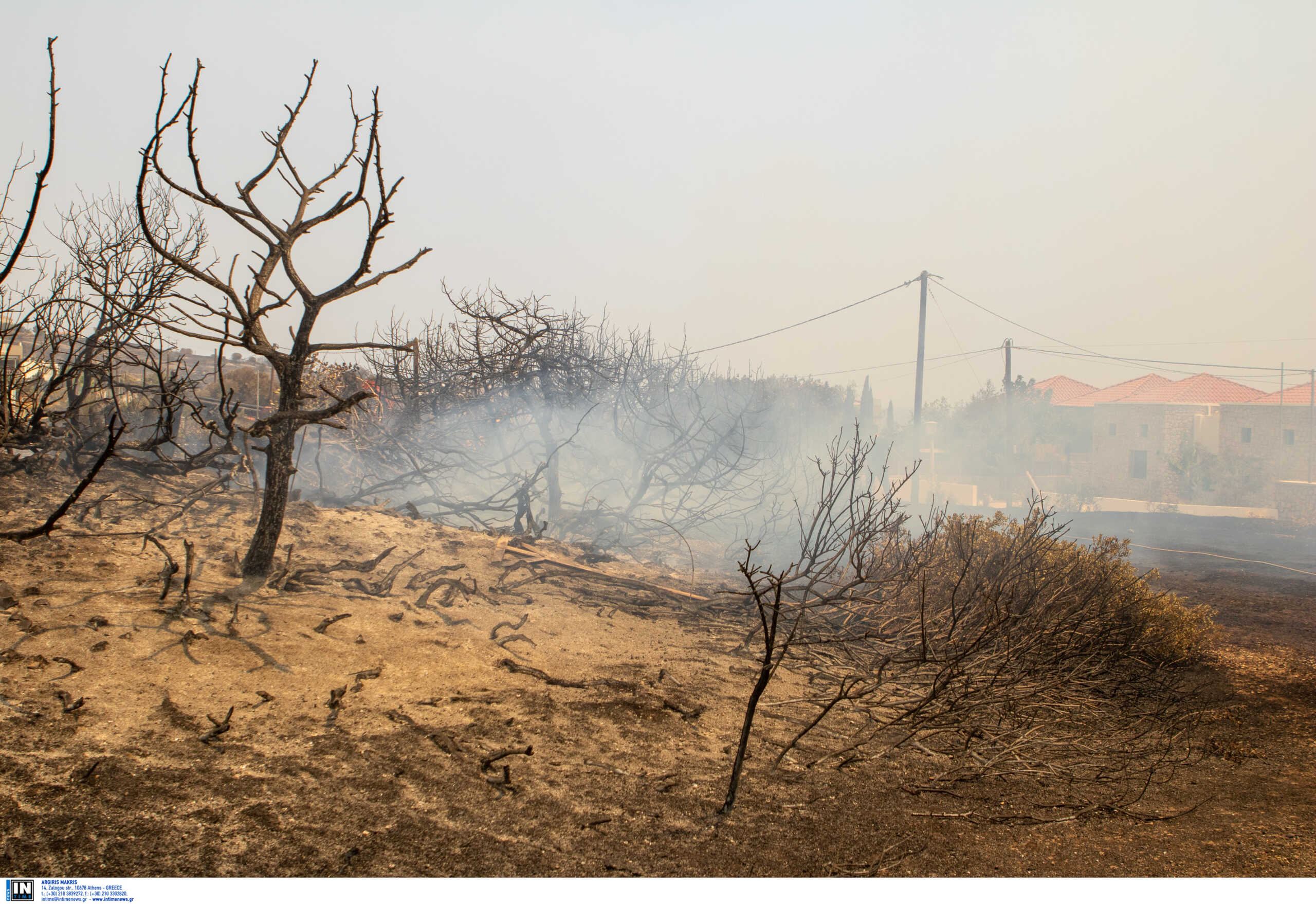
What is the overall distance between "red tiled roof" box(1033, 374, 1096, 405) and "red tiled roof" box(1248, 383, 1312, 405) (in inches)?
367

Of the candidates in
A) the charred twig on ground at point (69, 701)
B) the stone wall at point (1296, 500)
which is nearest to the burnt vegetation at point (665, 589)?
the charred twig on ground at point (69, 701)

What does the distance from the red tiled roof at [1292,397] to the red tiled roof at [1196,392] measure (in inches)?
35.9

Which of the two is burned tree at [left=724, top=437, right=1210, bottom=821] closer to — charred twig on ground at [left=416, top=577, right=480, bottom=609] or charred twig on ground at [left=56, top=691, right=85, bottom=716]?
charred twig on ground at [left=416, top=577, right=480, bottom=609]

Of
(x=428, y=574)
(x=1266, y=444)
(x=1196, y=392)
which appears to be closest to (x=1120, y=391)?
(x=1196, y=392)

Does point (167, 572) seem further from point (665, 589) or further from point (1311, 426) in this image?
point (1311, 426)

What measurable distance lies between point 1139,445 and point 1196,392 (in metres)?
5.57

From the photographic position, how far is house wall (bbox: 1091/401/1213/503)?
34781mm

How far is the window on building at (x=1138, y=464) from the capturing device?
3612cm

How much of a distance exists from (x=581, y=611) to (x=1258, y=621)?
8.30m

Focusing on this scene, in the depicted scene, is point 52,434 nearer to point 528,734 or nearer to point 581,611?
point 581,611

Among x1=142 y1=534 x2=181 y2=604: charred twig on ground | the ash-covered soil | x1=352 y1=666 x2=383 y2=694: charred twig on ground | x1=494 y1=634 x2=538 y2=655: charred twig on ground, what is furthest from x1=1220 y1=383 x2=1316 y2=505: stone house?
x1=142 y1=534 x2=181 y2=604: charred twig on ground

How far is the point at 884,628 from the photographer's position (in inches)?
269

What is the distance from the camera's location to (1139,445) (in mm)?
36562

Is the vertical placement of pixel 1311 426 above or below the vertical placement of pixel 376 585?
above
